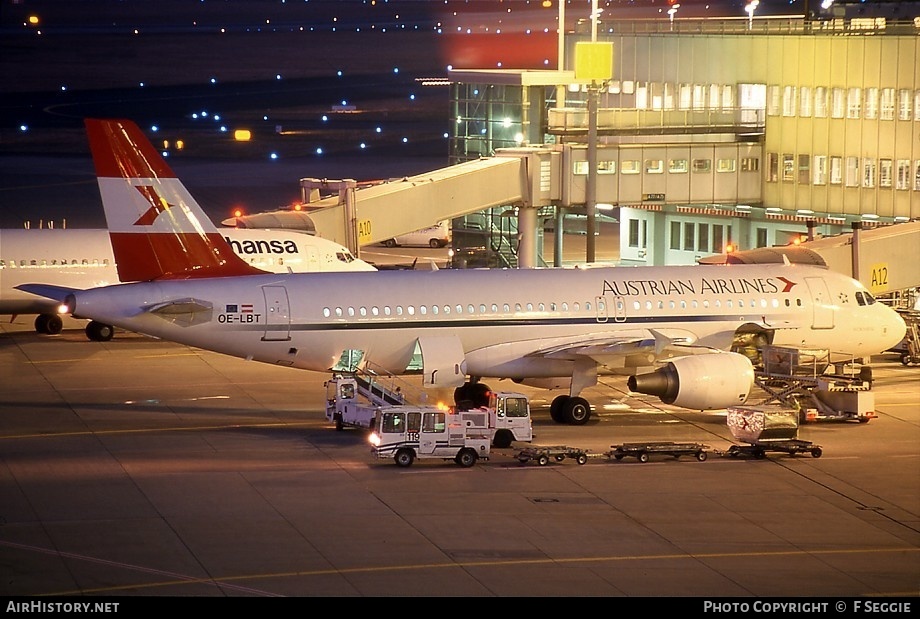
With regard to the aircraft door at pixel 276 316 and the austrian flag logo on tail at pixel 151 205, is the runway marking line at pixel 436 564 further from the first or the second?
the austrian flag logo on tail at pixel 151 205

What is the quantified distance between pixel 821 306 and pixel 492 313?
387 inches

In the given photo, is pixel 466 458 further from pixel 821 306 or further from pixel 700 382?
pixel 821 306

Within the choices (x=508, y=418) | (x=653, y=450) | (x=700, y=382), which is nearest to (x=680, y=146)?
(x=700, y=382)

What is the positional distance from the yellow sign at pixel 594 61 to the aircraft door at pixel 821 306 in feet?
51.4

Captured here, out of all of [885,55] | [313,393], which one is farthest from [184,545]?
[885,55]

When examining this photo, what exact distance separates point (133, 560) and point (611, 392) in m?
21.6

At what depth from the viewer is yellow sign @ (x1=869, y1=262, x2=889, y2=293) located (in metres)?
52.4

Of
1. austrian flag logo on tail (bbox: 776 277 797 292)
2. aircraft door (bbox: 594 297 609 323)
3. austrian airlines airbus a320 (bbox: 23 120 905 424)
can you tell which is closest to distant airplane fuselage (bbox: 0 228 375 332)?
austrian airlines airbus a320 (bbox: 23 120 905 424)

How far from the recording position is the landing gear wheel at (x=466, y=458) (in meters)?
35.1

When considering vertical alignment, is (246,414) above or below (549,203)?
below

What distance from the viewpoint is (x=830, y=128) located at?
6381cm

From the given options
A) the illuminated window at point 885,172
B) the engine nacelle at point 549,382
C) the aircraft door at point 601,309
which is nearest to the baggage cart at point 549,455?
the engine nacelle at point 549,382

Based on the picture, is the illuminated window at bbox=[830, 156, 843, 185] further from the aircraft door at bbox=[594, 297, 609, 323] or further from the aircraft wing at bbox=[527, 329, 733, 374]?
the aircraft door at bbox=[594, 297, 609, 323]

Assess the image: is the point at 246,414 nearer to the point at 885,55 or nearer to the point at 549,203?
the point at 549,203
